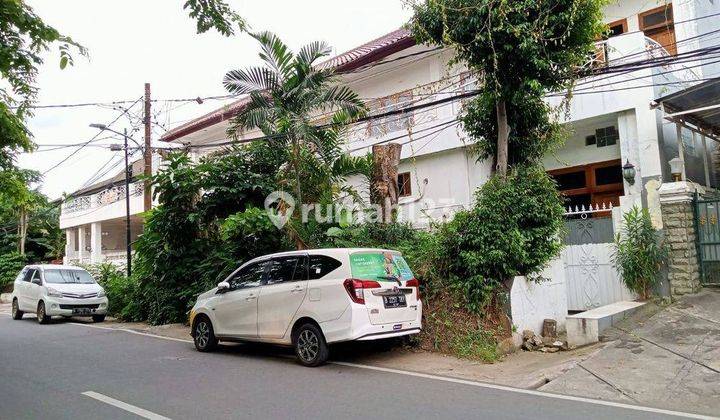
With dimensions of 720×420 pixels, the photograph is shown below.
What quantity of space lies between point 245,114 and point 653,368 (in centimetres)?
901

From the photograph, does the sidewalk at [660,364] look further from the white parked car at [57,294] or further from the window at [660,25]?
the white parked car at [57,294]

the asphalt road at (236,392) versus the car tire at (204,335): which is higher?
the car tire at (204,335)

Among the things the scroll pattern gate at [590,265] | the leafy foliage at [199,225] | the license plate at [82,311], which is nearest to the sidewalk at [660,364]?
the scroll pattern gate at [590,265]

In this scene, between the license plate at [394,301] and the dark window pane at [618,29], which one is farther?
the dark window pane at [618,29]

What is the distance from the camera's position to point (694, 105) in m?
11.0

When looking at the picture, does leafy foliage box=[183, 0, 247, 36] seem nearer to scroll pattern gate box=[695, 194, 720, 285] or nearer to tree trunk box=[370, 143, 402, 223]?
tree trunk box=[370, 143, 402, 223]

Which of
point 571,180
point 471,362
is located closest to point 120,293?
point 471,362

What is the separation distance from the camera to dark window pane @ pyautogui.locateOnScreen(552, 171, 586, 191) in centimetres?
1510

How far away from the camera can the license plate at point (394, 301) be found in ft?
25.4

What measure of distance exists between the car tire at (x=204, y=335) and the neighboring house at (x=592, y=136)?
522cm

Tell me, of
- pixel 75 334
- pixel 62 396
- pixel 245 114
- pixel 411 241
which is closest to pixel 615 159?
pixel 411 241

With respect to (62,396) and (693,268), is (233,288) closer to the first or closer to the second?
(62,396)

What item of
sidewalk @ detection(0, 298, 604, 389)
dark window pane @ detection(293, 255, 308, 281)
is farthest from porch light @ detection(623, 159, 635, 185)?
dark window pane @ detection(293, 255, 308, 281)

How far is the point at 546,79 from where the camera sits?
373 inches
